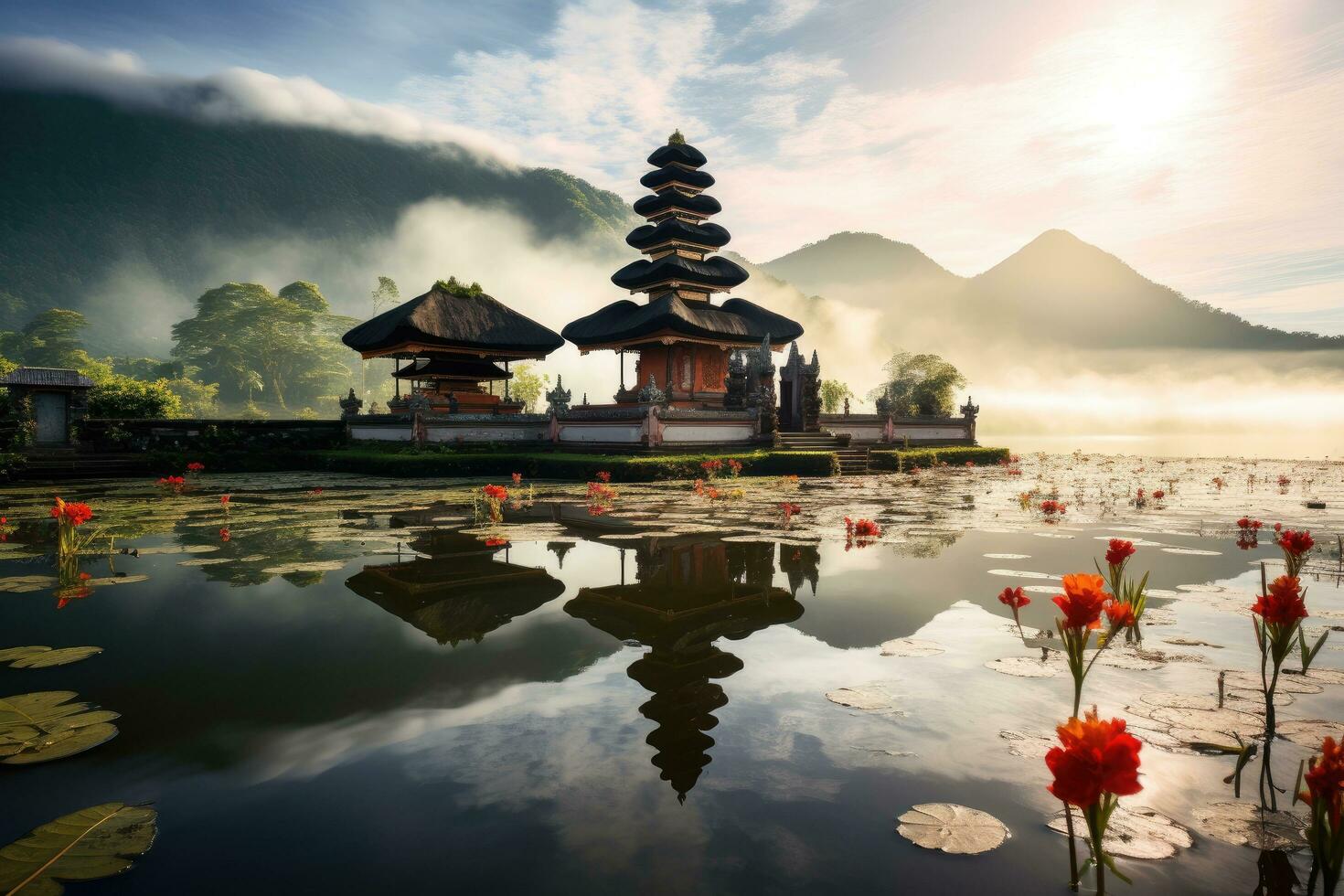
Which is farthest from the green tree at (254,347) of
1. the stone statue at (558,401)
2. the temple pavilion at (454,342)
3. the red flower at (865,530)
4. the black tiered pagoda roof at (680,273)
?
the red flower at (865,530)

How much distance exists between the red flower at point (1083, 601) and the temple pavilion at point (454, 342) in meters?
26.1

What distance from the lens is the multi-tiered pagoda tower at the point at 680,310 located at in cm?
2866

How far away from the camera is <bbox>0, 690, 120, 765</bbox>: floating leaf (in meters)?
2.94

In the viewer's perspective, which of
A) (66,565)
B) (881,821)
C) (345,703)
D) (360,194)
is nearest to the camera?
(881,821)

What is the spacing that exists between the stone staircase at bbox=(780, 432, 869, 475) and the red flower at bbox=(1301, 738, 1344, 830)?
1992 cm

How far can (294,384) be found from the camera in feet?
271

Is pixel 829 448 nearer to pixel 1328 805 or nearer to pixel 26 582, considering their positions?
pixel 26 582

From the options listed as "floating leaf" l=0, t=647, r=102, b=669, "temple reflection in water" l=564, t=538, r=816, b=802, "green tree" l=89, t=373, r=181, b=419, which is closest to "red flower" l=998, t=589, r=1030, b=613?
"temple reflection in water" l=564, t=538, r=816, b=802

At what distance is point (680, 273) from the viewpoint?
30484 millimetres

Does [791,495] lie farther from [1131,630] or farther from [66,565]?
[66,565]

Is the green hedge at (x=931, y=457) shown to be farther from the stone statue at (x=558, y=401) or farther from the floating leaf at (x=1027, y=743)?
the floating leaf at (x=1027, y=743)

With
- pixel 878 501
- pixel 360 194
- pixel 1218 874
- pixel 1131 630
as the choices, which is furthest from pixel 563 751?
pixel 360 194

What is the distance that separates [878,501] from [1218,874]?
11424 mm

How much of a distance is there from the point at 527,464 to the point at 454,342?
10.1 meters
